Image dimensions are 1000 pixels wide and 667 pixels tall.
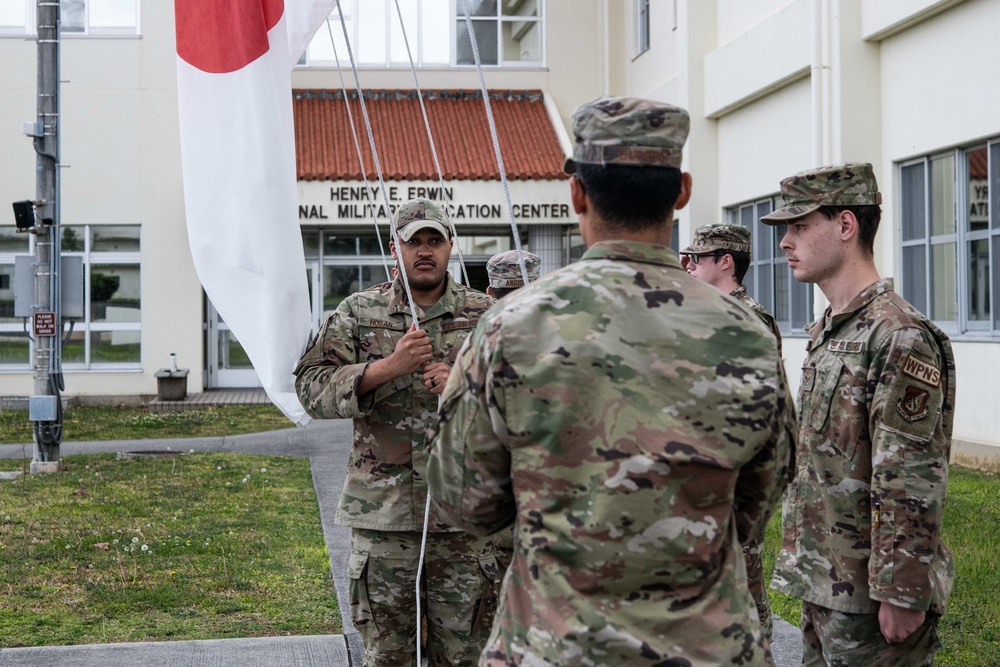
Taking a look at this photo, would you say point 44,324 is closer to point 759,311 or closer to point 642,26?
point 759,311

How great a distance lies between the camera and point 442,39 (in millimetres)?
23156

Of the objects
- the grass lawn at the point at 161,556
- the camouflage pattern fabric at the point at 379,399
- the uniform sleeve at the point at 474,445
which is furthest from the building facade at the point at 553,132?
the uniform sleeve at the point at 474,445

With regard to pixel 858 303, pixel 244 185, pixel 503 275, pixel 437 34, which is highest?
pixel 437 34

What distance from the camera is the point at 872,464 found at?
3.30 metres

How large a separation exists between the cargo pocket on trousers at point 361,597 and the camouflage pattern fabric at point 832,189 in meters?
1.93

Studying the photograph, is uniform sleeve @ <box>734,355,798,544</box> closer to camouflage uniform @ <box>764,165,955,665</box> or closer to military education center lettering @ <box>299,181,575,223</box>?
camouflage uniform @ <box>764,165,955,665</box>

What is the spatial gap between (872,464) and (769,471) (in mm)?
1053

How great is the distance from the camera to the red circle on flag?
447 cm

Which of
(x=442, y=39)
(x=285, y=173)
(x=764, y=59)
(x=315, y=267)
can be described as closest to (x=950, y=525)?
(x=285, y=173)

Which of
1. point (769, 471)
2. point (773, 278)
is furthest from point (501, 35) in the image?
point (769, 471)

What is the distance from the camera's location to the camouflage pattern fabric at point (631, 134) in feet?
7.56

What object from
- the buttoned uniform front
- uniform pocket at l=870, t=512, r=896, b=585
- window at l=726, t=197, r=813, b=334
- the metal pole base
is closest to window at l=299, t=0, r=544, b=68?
window at l=726, t=197, r=813, b=334

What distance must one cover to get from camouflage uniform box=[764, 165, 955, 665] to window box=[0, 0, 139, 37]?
65.7ft

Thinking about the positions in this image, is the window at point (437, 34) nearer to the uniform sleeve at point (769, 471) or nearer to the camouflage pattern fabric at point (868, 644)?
the camouflage pattern fabric at point (868, 644)
